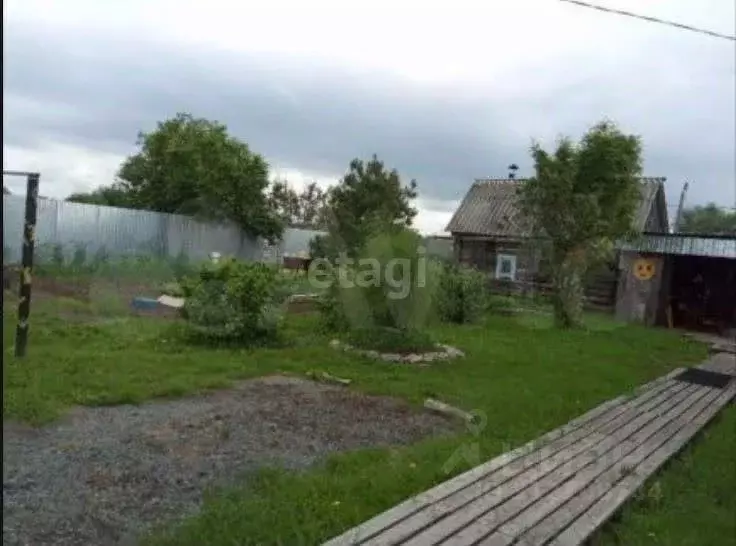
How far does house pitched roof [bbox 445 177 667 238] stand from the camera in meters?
21.8

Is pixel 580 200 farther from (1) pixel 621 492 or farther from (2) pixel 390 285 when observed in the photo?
(1) pixel 621 492

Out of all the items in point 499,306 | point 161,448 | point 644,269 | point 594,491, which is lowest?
point 161,448

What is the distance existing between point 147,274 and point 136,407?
10016mm

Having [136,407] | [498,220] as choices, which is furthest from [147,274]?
[498,220]

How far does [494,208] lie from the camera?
2383cm

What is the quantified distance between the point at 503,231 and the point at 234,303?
14.9 metres

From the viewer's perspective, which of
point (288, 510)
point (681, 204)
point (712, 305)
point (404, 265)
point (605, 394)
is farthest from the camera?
point (681, 204)

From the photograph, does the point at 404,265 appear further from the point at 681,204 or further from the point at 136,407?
the point at 681,204

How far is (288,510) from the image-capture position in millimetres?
3363

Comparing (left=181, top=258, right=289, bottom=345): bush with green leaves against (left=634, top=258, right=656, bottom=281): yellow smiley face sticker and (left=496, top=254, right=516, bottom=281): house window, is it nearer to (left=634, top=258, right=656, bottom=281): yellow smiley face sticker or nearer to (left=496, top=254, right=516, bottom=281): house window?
(left=634, top=258, right=656, bottom=281): yellow smiley face sticker

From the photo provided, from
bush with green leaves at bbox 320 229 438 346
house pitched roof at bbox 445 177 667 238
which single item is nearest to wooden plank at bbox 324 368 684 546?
bush with green leaves at bbox 320 229 438 346

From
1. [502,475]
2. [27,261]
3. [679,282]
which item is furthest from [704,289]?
[27,261]

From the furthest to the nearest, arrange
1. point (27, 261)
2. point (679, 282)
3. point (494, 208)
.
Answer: point (494, 208) → point (679, 282) → point (27, 261)

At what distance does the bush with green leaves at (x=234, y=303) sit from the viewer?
837 cm
